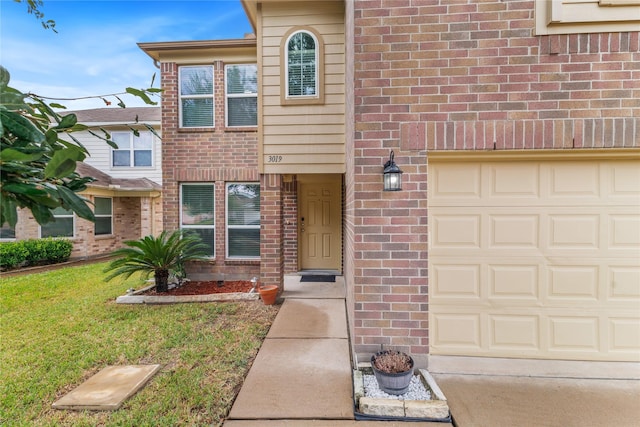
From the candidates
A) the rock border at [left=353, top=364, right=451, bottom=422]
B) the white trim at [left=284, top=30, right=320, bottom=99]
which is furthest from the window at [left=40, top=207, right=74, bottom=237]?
the rock border at [left=353, top=364, right=451, bottom=422]

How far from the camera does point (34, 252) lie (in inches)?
311

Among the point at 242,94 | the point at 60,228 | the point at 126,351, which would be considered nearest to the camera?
the point at 126,351

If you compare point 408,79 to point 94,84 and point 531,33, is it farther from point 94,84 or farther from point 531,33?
point 94,84

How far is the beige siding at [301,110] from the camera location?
506 centimetres

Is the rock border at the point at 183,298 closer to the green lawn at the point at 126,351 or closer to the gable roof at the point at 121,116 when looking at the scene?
the green lawn at the point at 126,351

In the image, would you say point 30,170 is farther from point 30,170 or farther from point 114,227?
point 114,227

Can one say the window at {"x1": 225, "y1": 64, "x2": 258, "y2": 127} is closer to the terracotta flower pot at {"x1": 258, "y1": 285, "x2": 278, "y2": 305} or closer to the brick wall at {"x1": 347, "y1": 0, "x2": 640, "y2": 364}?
the terracotta flower pot at {"x1": 258, "y1": 285, "x2": 278, "y2": 305}

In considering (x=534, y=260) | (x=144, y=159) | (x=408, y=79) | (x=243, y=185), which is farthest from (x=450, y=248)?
(x=144, y=159)

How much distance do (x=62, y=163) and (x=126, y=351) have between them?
335cm

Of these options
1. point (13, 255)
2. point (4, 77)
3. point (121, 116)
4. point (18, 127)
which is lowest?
point (13, 255)

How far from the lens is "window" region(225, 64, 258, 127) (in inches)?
244

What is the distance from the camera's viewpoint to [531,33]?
8.90ft

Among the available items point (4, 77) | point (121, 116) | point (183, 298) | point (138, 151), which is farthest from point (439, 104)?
point (121, 116)

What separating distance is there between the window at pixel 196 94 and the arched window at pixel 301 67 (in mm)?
2118
